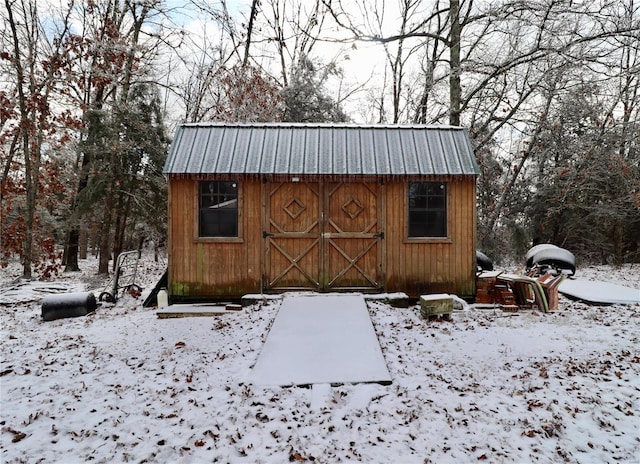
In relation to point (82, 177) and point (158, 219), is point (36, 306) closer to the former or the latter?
point (158, 219)

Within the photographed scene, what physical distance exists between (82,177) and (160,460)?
13.0 meters

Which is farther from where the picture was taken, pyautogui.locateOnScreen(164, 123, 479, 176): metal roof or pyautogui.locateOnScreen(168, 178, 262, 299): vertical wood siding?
pyautogui.locateOnScreen(168, 178, 262, 299): vertical wood siding

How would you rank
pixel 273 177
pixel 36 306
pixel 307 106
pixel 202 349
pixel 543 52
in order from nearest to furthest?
1. pixel 202 349
2. pixel 273 177
3. pixel 36 306
4. pixel 543 52
5. pixel 307 106

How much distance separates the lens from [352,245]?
24.2 feet

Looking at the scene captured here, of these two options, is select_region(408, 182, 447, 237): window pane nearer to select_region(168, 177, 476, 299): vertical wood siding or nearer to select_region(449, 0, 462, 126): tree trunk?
select_region(168, 177, 476, 299): vertical wood siding

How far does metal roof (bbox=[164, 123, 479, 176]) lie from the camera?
23.2 feet

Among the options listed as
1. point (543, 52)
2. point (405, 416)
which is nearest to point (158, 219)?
point (405, 416)

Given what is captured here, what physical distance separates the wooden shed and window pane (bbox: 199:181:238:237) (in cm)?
2

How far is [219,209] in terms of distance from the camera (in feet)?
24.0

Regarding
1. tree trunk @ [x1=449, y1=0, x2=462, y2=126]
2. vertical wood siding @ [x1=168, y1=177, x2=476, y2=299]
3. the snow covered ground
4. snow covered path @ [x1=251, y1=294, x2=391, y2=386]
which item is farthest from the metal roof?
tree trunk @ [x1=449, y1=0, x2=462, y2=126]

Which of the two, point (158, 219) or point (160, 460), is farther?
point (158, 219)

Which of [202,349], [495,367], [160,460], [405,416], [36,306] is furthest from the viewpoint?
[36,306]

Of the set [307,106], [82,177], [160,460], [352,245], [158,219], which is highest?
[307,106]

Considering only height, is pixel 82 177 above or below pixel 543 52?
below
